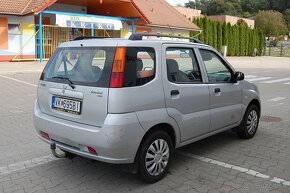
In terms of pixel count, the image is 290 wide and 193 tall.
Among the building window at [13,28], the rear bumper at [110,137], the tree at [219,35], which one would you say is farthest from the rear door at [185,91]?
the tree at [219,35]

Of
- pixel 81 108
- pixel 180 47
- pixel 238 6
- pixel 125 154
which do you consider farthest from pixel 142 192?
pixel 238 6

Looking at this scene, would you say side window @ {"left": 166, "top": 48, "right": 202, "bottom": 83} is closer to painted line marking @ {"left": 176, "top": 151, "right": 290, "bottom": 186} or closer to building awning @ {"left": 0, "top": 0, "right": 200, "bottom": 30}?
painted line marking @ {"left": 176, "top": 151, "right": 290, "bottom": 186}

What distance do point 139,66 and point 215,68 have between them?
187 centimetres

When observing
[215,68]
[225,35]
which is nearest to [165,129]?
[215,68]

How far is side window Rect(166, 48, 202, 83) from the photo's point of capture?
4.54m

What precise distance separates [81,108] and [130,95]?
61 cm

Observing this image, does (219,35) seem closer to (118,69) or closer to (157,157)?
(157,157)

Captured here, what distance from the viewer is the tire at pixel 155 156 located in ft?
13.6

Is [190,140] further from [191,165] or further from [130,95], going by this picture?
[130,95]

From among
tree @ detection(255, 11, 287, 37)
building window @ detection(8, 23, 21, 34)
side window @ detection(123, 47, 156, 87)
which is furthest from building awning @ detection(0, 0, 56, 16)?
tree @ detection(255, 11, 287, 37)

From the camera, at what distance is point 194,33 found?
1449 inches

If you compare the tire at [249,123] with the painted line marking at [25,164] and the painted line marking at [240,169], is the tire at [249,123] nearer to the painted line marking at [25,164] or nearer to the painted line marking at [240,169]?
the painted line marking at [240,169]

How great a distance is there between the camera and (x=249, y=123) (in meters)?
6.32

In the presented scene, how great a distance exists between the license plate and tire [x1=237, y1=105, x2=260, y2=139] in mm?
3150
